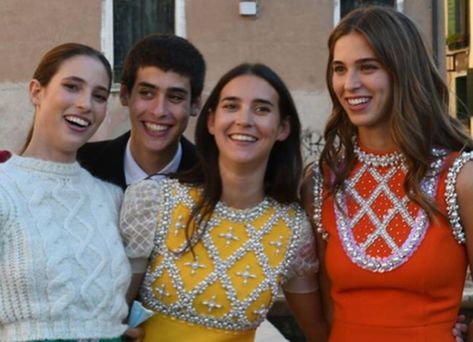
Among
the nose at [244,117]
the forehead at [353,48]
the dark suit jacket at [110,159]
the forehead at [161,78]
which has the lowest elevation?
the dark suit jacket at [110,159]

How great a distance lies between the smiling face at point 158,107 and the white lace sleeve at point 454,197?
102cm

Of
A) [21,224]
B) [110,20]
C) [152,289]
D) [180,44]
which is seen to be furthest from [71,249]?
[110,20]

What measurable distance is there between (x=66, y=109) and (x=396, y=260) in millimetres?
1111

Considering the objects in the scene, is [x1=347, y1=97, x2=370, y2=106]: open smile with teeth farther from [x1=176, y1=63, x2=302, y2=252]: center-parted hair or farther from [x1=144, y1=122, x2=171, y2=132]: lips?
[x1=144, y1=122, x2=171, y2=132]: lips

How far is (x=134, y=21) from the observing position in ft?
35.4

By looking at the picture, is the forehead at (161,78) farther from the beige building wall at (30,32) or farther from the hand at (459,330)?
the beige building wall at (30,32)

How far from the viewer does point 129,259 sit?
8.55 ft

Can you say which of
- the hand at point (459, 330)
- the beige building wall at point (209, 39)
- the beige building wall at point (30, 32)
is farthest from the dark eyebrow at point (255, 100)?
the beige building wall at point (30, 32)

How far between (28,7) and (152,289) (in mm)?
8579

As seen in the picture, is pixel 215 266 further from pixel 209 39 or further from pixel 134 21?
pixel 134 21

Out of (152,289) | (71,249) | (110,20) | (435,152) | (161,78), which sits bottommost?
(152,289)

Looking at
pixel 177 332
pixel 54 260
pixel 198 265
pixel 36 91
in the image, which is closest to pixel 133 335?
pixel 177 332

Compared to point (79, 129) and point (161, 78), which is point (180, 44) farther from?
point (79, 129)

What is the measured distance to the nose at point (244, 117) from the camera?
8.82ft
